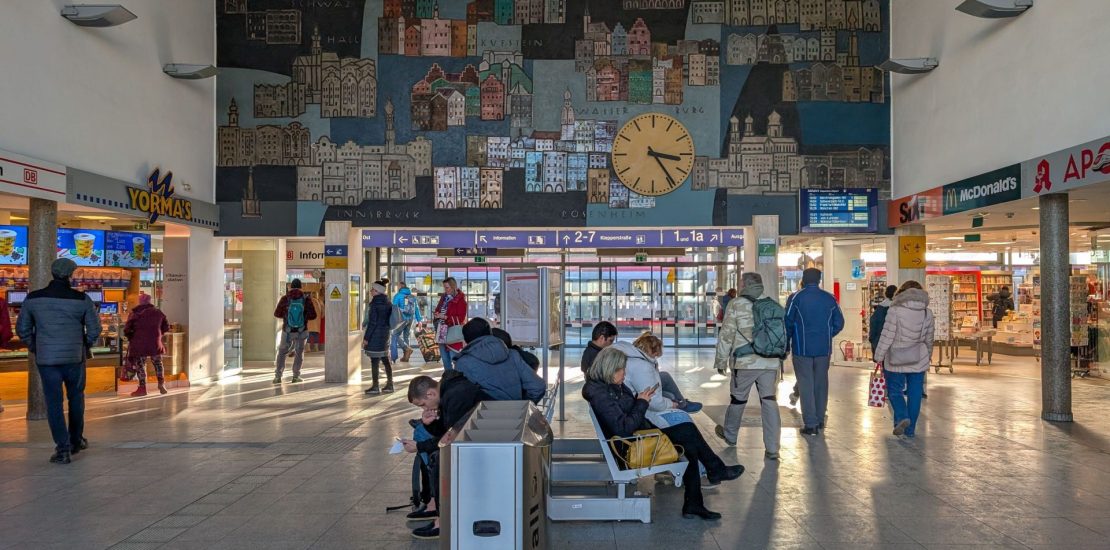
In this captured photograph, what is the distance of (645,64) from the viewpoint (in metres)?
15.7

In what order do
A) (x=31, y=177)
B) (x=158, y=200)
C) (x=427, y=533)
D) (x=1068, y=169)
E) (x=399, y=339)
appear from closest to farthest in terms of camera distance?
1. (x=427, y=533)
2. (x=1068, y=169)
3. (x=31, y=177)
4. (x=158, y=200)
5. (x=399, y=339)

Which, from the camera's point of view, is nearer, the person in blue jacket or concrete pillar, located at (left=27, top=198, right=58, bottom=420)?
the person in blue jacket

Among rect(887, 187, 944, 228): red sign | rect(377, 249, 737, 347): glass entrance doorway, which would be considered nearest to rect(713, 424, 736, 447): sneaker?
rect(887, 187, 944, 228): red sign

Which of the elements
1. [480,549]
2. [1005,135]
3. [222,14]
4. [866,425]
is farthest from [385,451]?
[222,14]

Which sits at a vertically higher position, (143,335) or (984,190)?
(984,190)

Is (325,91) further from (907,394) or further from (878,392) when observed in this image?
(907,394)

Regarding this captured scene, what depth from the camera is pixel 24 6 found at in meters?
10.3

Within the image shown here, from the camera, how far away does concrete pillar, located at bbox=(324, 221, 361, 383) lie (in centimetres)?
1512

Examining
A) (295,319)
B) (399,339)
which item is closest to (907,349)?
(295,319)

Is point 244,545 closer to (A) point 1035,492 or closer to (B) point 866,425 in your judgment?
(A) point 1035,492

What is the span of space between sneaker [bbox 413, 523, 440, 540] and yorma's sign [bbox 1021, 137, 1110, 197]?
7.82m

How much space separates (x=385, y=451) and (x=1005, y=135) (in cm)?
881

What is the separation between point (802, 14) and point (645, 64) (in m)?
2.87

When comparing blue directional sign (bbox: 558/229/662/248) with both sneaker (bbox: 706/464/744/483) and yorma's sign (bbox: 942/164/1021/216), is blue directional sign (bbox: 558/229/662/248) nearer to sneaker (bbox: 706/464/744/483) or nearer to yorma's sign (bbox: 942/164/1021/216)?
yorma's sign (bbox: 942/164/1021/216)
